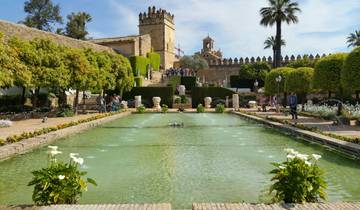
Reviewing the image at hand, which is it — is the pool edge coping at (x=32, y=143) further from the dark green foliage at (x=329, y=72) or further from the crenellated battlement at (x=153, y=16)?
the crenellated battlement at (x=153, y=16)

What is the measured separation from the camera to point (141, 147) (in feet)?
35.0

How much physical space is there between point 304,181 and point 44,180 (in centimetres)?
276

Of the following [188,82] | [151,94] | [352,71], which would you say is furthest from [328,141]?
[188,82]

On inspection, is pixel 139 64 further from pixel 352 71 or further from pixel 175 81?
pixel 352 71

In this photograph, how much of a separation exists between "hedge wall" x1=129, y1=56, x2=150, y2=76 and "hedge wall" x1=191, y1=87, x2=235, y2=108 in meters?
10.8

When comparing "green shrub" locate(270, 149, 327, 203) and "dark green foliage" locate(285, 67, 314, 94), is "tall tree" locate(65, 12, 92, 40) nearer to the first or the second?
"dark green foliage" locate(285, 67, 314, 94)

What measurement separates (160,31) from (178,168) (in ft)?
192

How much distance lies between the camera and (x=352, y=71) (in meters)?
16.5

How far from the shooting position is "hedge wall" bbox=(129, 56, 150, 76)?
47.3 meters

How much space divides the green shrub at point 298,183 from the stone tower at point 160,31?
5873 centimetres

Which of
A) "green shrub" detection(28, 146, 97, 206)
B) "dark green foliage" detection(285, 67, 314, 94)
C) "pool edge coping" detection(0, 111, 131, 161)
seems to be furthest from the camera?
"dark green foliage" detection(285, 67, 314, 94)

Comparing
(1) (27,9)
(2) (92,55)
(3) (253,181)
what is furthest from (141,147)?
(1) (27,9)

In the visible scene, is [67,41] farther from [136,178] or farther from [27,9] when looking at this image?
[136,178]

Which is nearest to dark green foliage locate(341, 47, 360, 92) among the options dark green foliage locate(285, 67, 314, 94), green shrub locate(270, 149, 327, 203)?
dark green foliage locate(285, 67, 314, 94)
